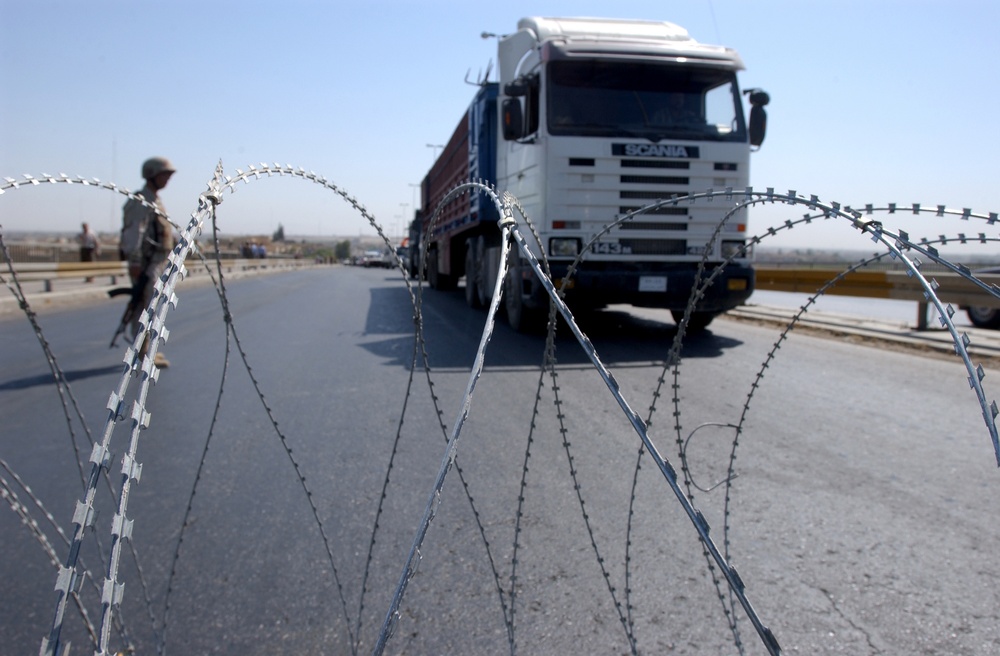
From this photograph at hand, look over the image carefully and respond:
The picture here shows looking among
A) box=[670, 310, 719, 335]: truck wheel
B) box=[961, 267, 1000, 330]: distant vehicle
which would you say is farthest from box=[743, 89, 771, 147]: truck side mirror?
box=[961, 267, 1000, 330]: distant vehicle

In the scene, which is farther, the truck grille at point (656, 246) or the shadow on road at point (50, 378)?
the truck grille at point (656, 246)

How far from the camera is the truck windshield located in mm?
9555

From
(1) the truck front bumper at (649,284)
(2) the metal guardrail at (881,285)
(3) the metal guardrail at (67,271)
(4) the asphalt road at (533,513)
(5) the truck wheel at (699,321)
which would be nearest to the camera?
(4) the asphalt road at (533,513)

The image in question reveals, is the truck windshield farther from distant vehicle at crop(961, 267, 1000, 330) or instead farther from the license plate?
distant vehicle at crop(961, 267, 1000, 330)

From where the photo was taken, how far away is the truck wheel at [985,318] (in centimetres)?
1203

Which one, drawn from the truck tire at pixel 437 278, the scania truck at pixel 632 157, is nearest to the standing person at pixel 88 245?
the truck tire at pixel 437 278

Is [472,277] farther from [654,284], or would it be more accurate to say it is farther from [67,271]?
[67,271]

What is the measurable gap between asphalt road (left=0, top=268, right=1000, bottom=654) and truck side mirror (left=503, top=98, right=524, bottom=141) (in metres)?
3.12

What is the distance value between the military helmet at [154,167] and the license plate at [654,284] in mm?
5114

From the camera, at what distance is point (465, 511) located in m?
4.22

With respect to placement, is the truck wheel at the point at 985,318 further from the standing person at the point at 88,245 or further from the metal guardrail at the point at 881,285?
the standing person at the point at 88,245

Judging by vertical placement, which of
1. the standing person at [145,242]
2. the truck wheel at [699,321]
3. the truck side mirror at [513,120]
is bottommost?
the truck wheel at [699,321]

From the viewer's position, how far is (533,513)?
4152 mm

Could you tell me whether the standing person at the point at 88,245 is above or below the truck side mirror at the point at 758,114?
below
